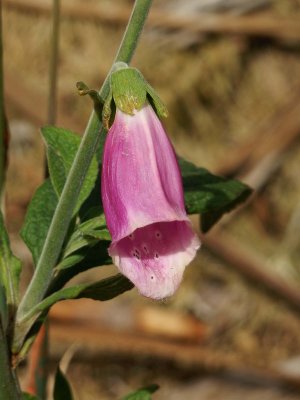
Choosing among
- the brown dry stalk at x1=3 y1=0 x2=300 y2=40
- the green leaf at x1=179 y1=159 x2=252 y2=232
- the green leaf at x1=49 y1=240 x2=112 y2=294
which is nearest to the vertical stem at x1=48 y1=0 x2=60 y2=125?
the green leaf at x1=179 y1=159 x2=252 y2=232

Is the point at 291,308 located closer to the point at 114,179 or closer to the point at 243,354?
the point at 243,354

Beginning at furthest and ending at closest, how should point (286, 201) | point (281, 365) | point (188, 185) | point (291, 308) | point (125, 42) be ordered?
point (286, 201) → point (291, 308) → point (281, 365) → point (188, 185) → point (125, 42)

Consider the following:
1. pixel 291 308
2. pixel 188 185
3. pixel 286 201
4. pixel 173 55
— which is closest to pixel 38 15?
pixel 173 55

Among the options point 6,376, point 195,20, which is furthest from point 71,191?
point 195,20

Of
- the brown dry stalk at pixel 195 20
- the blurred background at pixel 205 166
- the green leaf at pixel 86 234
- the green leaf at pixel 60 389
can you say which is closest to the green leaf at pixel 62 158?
the green leaf at pixel 86 234

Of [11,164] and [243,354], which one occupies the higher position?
[11,164]

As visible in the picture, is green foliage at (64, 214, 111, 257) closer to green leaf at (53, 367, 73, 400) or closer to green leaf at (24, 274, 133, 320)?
green leaf at (24, 274, 133, 320)

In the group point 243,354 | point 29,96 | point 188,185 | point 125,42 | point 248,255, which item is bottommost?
point 243,354
